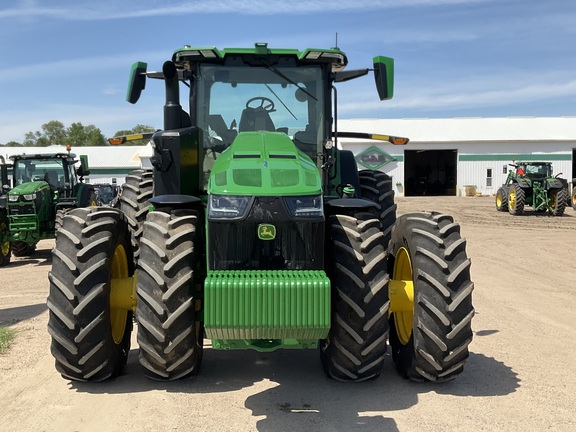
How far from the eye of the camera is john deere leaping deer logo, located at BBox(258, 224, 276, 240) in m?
4.61

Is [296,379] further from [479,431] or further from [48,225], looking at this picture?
[48,225]

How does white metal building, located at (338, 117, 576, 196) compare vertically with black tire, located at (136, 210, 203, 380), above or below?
above

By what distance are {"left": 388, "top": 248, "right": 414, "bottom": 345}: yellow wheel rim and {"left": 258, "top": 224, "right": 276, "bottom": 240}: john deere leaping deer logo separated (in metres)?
1.25

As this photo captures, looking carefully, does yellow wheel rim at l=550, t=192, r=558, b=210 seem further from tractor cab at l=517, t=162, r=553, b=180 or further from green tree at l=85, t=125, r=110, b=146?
green tree at l=85, t=125, r=110, b=146

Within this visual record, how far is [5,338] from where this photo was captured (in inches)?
269

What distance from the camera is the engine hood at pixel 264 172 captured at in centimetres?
463

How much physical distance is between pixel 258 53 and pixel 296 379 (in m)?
3.04

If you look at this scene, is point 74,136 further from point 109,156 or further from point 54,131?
point 109,156

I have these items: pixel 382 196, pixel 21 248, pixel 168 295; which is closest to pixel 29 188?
pixel 21 248

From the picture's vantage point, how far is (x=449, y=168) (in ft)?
160

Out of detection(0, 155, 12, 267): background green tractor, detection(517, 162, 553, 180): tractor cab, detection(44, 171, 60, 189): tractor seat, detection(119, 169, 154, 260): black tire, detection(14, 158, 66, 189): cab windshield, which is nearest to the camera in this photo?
detection(119, 169, 154, 260): black tire

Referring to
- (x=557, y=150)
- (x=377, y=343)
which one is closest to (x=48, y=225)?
(x=377, y=343)

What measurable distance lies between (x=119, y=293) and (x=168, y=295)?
810mm

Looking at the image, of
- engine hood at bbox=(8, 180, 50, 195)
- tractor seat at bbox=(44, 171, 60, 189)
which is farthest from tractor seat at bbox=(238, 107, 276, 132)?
tractor seat at bbox=(44, 171, 60, 189)
